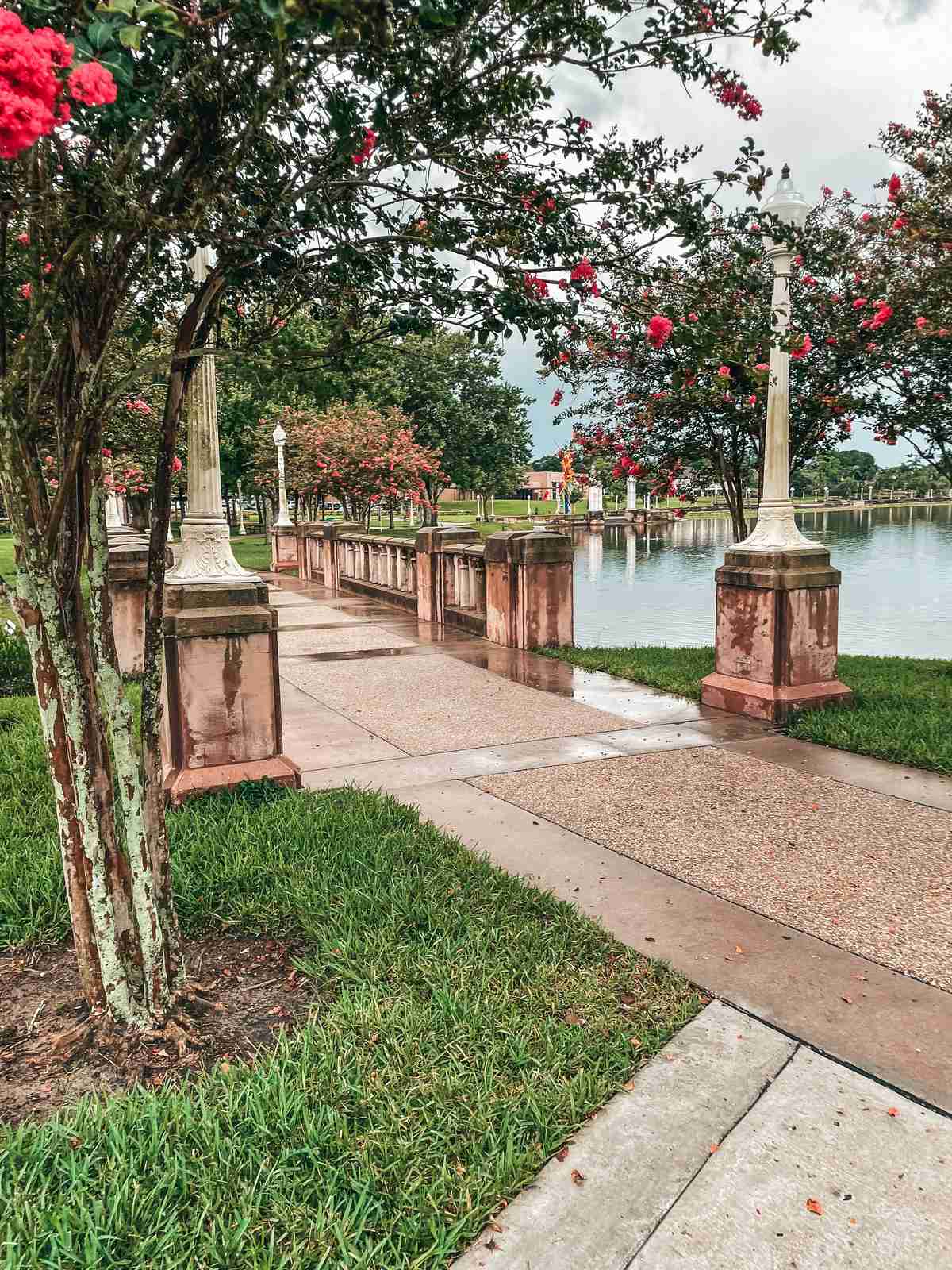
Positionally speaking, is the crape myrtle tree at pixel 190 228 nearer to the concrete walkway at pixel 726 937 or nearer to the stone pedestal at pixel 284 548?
the concrete walkway at pixel 726 937

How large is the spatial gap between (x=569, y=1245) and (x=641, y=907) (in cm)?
198

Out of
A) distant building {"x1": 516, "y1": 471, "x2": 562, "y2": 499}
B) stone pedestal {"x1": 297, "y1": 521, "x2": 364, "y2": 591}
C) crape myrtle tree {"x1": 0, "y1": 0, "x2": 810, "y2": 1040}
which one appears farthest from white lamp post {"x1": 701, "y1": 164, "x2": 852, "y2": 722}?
distant building {"x1": 516, "y1": 471, "x2": 562, "y2": 499}

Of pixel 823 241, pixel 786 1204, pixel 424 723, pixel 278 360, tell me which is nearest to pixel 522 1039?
pixel 786 1204

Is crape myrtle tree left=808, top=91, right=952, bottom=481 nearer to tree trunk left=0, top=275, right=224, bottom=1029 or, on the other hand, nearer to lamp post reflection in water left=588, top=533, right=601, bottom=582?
tree trunk left=0, top=275, right=224, bottom=1029

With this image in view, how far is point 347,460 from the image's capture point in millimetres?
25844

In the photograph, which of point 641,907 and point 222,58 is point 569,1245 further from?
point 222,58

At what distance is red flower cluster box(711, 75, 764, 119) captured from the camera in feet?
13.1

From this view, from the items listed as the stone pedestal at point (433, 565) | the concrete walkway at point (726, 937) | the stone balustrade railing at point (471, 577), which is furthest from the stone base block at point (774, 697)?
the stone pedestal at point (433, 565)

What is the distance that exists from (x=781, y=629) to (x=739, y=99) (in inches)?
164

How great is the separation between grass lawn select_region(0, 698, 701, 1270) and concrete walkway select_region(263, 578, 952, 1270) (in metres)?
0.16

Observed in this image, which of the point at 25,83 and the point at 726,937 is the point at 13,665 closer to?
the point at 726,937

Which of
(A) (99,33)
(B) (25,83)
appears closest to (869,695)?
(A) (99,33)

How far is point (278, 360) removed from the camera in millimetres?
2805

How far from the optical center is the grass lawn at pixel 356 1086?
2.16 metres
